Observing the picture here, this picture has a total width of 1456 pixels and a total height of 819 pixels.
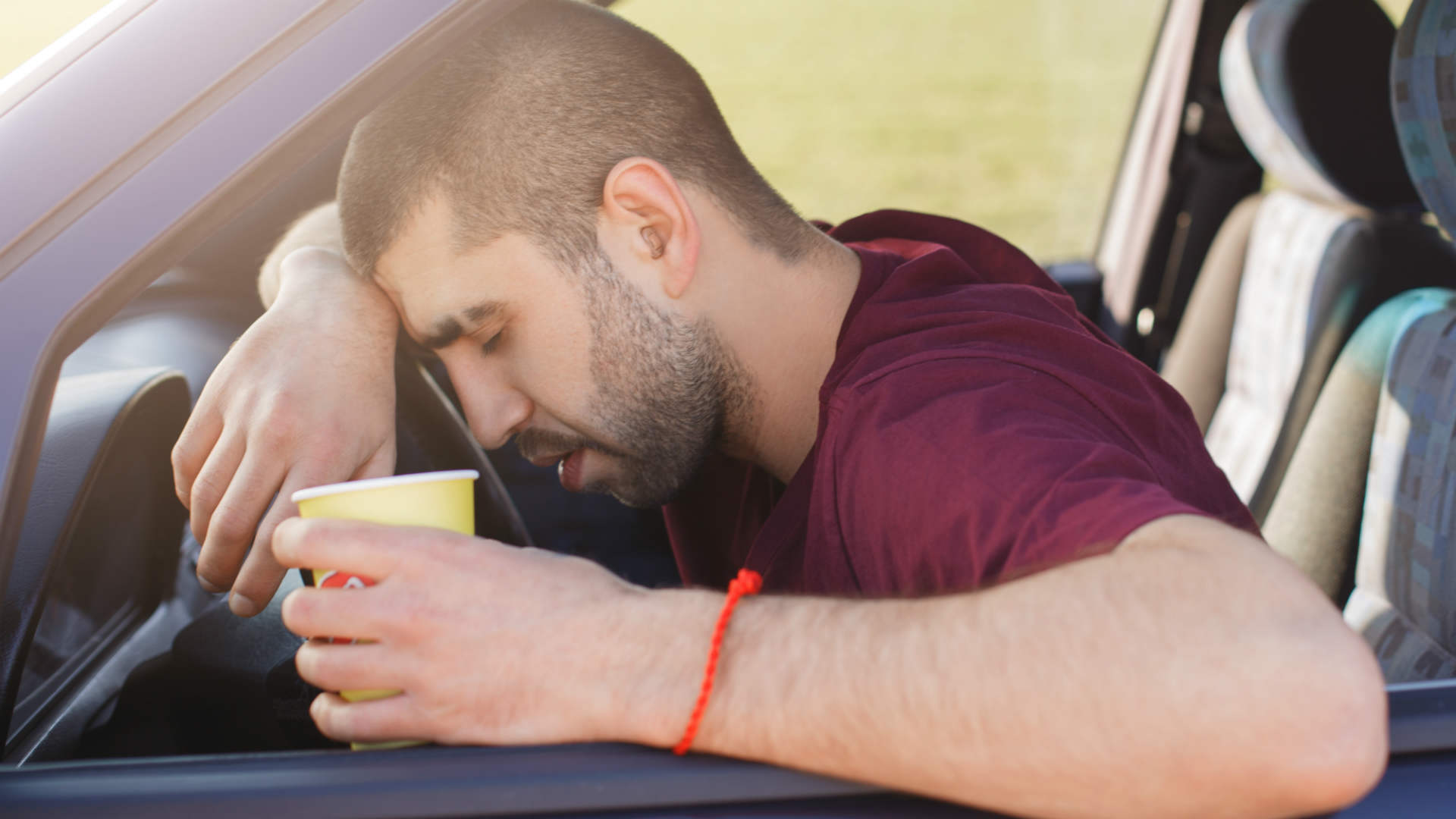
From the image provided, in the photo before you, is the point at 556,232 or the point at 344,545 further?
the point at 556,232

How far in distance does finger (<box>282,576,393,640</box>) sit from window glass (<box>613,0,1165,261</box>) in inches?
204

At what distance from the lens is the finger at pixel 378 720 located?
80 centimetres

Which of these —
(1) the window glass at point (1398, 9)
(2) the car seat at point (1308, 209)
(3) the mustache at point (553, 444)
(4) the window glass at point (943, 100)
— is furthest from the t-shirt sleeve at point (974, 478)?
(4) the window glass at point (943, 100)

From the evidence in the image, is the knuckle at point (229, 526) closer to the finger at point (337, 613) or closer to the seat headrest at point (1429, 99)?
the finger at point (337, 613)

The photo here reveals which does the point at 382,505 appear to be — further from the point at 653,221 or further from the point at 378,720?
the point at 653,221

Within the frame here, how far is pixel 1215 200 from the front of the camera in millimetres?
2783

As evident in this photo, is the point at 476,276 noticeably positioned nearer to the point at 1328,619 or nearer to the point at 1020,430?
the point at 1020,430

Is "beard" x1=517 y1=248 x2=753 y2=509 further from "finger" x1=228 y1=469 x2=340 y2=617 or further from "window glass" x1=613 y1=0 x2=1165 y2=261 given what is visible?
"window glass" x1=613 y1=0 x2=1165 y2=261

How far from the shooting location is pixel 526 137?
49.1 inches

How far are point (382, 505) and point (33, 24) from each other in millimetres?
887

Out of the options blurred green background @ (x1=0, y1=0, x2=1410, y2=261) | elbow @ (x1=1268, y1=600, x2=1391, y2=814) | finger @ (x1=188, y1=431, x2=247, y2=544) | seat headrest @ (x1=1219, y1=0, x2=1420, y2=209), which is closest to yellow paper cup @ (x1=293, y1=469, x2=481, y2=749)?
finger @ (x1=188, y1=431, x2=247, y2=544)

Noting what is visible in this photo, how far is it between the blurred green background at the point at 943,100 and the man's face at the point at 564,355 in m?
4.46

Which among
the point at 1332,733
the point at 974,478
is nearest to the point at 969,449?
the point at 974,478

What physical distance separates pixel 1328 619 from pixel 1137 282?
233 centimetres
